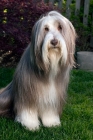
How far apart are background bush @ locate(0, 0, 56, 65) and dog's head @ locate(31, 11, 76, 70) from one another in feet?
6.76

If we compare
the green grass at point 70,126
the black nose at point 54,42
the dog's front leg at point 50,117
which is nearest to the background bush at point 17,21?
the green grass at point 70,126

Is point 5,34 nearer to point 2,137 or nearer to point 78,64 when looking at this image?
point 78,64

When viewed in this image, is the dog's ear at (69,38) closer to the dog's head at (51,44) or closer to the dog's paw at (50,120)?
the dog's head at (51,44)

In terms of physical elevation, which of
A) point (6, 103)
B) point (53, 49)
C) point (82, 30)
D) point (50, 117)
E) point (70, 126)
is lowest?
point (82, 30)

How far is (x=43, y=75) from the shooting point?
12.5 feet

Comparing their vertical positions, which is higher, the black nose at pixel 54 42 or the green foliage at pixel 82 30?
the black nose at pixel 54 42

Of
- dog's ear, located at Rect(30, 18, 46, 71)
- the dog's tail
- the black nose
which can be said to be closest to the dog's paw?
the dog's tail

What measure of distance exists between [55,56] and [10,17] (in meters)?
2.41

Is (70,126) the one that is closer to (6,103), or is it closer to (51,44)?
(6,103)

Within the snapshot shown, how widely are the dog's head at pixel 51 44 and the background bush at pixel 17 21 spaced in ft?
6.76

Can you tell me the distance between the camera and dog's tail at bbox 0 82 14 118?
164 inches

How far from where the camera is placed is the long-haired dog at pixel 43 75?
3568 mm

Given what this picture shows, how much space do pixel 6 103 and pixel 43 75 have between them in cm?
67

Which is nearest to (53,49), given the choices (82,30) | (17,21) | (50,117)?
(50,117)
